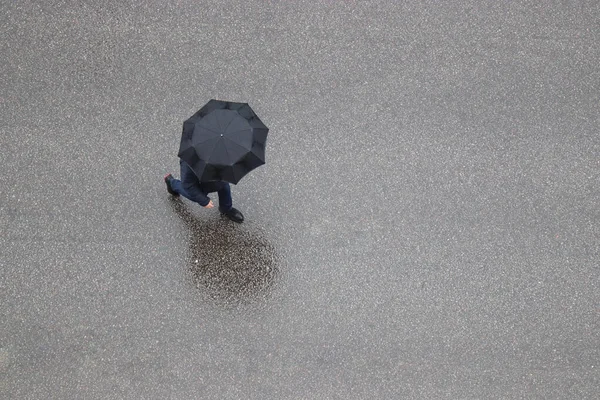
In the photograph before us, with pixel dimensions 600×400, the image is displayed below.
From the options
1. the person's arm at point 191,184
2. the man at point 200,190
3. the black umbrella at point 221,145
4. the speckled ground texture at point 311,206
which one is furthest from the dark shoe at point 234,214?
the black umbrella at point 221,145

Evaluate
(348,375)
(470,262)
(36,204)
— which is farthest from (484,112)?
(36,204)

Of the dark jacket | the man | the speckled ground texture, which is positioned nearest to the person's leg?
the man

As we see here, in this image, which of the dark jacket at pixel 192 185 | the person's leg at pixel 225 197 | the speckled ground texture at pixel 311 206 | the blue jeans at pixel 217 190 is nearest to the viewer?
the dark jacket at pixel 192 185

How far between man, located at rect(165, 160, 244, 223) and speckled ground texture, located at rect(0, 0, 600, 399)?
0.22 meters

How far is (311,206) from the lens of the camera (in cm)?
536

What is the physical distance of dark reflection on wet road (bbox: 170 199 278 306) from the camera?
17.0 feet

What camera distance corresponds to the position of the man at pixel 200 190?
4.50 metres

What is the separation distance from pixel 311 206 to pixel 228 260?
2.80 feet

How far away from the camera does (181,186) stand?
4.71 metres

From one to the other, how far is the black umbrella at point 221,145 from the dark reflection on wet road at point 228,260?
1.15m

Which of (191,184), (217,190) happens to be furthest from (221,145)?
(217,190)

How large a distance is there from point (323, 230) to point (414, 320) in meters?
1.07

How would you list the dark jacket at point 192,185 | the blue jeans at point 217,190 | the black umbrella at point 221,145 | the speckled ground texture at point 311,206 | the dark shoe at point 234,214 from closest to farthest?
the black umbrella at point 221,145, the dark jacket at point 192,185, the blue jeans at point 217,190, the speckled ground texture at point 311,206, the dark shoe at point 234,214

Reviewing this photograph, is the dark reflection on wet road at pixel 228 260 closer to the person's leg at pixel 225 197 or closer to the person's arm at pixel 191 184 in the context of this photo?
the person's leg at pixel 225 197
